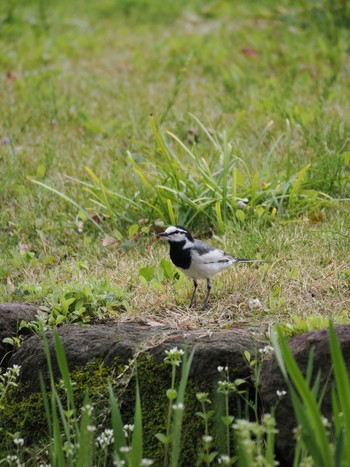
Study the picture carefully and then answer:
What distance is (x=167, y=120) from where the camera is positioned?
7.27 m

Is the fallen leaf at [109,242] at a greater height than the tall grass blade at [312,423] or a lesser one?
lesser

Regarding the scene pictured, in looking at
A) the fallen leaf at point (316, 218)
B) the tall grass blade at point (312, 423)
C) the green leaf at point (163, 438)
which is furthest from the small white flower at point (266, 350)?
the fallen leaf at point (316, 218)

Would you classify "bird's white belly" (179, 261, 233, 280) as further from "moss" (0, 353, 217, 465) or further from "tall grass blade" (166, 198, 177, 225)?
"tall grass blade" (166, 198, 177, 225)

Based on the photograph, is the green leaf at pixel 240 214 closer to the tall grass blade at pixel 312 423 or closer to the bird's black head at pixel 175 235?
the bird's black head at pixel 175 235

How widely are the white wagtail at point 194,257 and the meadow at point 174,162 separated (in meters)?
0.16

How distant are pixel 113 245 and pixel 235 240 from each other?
0.85 metres

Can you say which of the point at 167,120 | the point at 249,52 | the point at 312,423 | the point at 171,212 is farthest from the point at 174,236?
the point at 249,52

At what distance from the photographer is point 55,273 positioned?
4.98m

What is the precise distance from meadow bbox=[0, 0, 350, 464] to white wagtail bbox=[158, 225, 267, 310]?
6.5 inches

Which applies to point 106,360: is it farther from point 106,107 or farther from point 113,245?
point 106,107

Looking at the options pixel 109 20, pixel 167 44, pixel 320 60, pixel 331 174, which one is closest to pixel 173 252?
pixel 331 174

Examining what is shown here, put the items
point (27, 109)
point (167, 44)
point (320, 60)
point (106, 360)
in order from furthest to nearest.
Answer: point (167, 44) → point (320, 60) → point (27, 109) → point (106, 360)

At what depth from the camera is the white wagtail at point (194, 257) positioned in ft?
14.1

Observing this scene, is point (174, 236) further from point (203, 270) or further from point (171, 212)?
point (171, 212)
